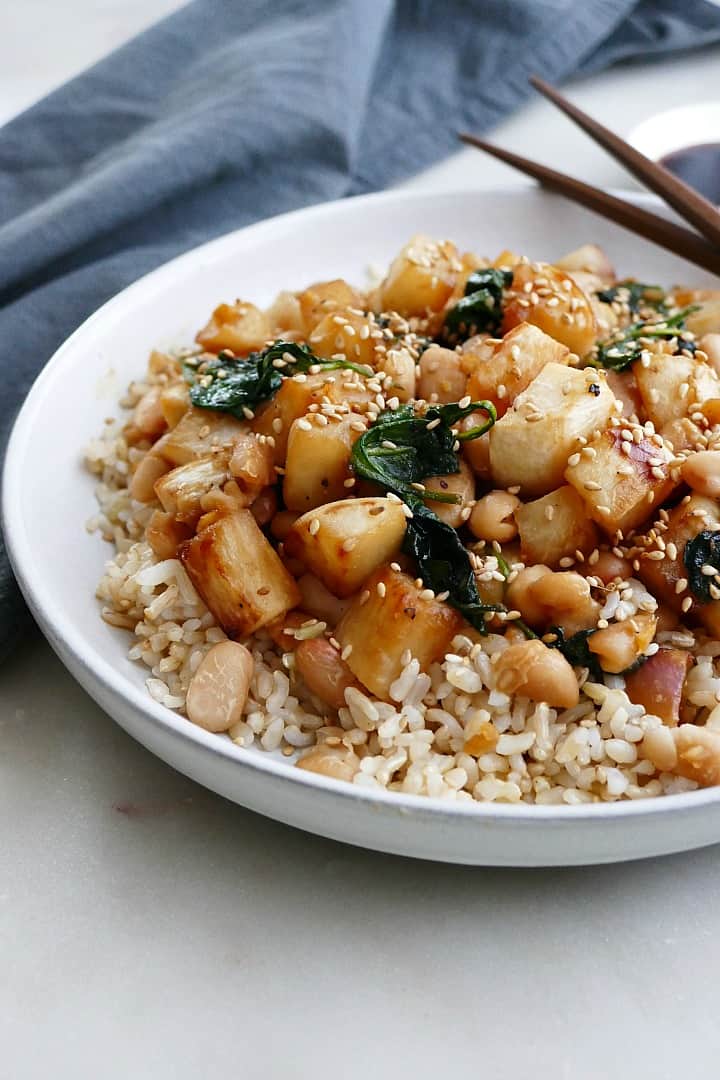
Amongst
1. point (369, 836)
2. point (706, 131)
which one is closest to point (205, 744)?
point (369, 836)

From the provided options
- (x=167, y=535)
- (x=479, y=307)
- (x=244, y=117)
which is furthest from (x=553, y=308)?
(x=244, y=117)

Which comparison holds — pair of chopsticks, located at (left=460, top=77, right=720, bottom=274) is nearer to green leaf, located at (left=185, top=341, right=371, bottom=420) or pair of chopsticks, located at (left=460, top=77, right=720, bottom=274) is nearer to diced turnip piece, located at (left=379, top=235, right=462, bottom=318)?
diced turnip piece, located at (left=379, top=235, right=462, bottom=318)

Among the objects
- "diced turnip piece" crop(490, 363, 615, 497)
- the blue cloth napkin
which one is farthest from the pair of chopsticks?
"diced turnip piece" crop(490, 363, 615, 497)

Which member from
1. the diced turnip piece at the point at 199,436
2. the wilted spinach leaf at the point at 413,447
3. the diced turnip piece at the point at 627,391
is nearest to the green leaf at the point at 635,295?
the diced turnip piece at the point at 627,391

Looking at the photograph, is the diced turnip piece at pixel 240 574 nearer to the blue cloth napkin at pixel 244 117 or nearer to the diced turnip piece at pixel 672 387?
the diced turnip piece at pixel 672 387

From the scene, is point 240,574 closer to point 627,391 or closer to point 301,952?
point 301,952

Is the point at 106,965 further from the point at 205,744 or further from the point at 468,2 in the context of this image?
the point at 468,2
